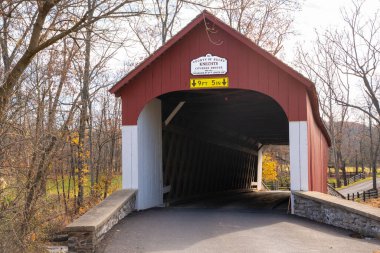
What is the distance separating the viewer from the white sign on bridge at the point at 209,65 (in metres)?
10.8

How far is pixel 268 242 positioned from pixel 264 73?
14.4 feet

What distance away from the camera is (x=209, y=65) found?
10.8 m

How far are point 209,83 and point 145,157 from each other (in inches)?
93.9

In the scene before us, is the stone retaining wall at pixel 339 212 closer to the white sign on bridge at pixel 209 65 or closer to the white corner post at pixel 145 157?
the white sign on bridge at pixel 209 65

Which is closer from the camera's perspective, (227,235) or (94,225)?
(94,225)

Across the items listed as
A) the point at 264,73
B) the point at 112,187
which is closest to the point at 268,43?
the point at 112,187

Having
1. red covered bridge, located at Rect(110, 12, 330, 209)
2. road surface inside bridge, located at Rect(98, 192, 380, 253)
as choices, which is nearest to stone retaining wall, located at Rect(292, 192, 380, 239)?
road surface inside bridge, located at Rect(98, 192, 380, 253)

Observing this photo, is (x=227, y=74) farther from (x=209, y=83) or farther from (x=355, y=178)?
(x=355, y=178)

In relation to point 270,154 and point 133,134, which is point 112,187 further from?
point 270,154

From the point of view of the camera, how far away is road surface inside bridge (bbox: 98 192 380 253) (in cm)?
717

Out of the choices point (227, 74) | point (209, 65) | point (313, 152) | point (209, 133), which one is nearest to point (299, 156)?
point (313, 152)

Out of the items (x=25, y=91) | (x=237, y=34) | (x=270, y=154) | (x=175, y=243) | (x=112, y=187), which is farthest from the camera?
(x=270, y=154)

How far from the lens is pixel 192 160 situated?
15.9m

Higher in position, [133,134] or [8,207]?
[133,134]
